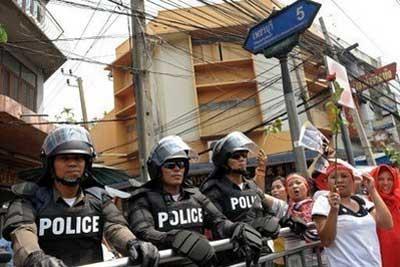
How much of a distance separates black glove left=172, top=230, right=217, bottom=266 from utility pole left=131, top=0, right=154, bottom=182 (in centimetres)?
529

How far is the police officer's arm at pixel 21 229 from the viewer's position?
1.68m

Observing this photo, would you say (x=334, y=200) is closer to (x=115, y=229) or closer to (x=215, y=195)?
(x=215, y=195)

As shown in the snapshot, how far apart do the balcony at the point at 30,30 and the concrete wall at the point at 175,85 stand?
6185 millimetres

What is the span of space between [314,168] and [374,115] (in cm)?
2004

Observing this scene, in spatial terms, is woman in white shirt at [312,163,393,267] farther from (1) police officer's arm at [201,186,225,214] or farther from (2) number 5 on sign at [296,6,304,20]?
(2) number 5 on sign at [296,6,304,20]

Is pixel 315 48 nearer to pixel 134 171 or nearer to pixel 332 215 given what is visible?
pixel 332 215

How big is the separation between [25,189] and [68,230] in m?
0.31

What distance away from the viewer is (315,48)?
1012cm

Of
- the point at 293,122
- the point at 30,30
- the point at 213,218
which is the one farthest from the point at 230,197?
the point at 30,30

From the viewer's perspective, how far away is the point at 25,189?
1.99 meters

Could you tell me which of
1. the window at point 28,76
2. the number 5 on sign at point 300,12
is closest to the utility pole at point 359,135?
the number 5 on sign at point 300,12

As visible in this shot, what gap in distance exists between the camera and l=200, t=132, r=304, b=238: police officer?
2.63 meters


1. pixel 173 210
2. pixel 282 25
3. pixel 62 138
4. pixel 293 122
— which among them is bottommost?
pixel 173 210

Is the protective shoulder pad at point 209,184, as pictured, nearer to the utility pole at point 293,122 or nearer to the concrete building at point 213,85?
the utility pole at point 293,122
